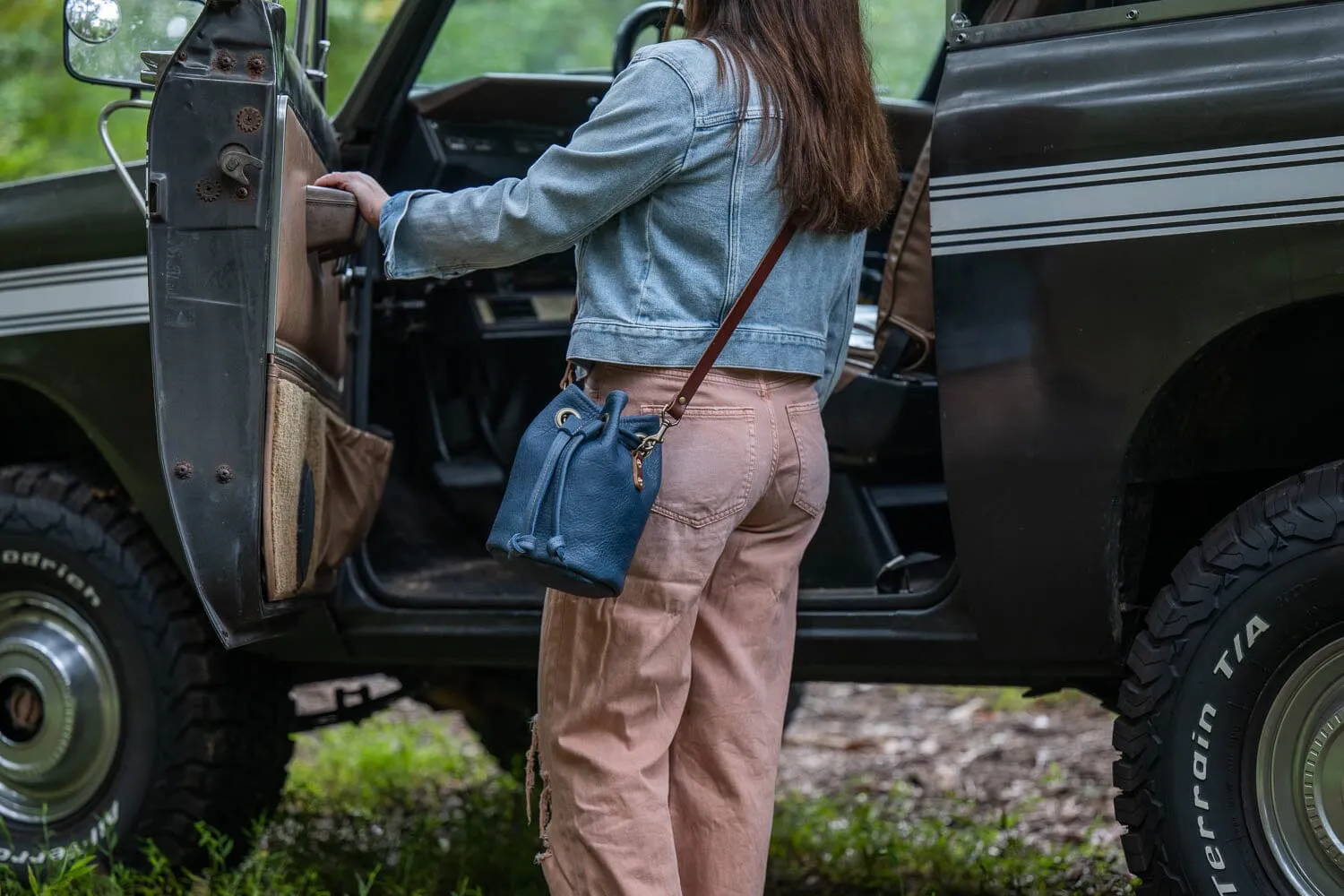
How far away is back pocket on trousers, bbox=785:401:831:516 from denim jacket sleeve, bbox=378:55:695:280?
427 mm

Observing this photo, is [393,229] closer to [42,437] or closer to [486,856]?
[42,437]

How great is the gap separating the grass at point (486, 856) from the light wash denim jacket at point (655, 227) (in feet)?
4.18

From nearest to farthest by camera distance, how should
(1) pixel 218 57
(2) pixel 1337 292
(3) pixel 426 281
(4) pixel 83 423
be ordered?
(2) pixel 1337 292, (1) pixel 218 57, (4) pixel 83 423, (3) pixel 426 281

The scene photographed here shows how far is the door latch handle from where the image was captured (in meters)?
2.42

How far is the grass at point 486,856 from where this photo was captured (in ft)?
10.2

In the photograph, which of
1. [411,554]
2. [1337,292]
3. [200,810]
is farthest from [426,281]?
[1337,292]

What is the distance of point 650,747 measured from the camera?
2268mm

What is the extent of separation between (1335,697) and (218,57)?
6.49 feet

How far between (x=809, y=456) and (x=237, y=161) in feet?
3.35

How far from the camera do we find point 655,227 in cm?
217

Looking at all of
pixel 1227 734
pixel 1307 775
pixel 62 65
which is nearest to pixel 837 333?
pixel 1227 734

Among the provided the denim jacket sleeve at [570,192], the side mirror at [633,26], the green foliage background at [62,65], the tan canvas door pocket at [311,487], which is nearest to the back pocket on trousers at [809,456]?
the denim jacket sleeve at [570,192]

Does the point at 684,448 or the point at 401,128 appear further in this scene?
the point at 401,128

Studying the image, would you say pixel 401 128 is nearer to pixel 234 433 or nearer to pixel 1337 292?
pixel 234 433
